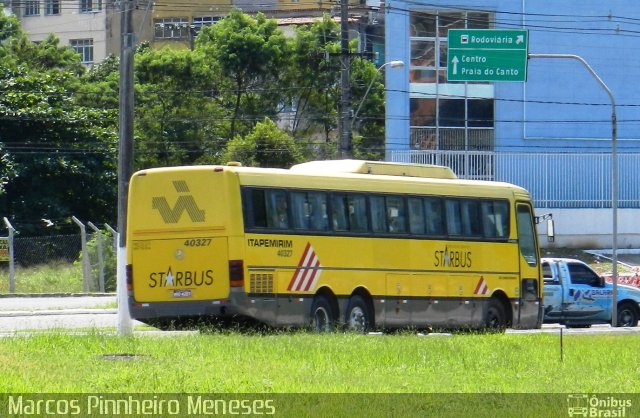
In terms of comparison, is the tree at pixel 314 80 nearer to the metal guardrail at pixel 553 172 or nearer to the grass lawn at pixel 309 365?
the metal guardrail at pixel 553 172

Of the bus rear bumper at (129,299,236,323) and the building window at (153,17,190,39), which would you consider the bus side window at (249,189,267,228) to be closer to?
the bus rear bumper at (129,299,236,323)

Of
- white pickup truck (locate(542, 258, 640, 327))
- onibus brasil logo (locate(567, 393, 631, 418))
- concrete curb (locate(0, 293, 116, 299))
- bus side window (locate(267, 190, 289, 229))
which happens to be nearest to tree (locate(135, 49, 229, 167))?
concrete curb (locate(0, 293, 116, 299))

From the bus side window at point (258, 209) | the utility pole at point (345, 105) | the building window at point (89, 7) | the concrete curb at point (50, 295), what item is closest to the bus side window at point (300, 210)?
the bus side window at point (258, 209)

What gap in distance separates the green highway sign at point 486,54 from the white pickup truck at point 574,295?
9.23 m

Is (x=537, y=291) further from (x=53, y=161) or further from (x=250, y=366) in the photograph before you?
(x=53, y=161)

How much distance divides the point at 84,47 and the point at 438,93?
36509 millimetres

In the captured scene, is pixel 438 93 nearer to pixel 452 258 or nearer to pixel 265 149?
pixel 265 149

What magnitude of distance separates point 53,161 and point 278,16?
37.0 metres

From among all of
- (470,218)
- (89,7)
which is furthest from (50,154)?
(89,7)

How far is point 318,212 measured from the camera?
22766 mm

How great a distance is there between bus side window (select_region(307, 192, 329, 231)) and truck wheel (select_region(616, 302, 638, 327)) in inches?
472

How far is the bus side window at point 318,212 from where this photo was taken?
2264 centimetres

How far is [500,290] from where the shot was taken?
2645cm

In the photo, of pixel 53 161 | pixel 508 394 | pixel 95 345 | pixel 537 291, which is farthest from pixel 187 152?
pixel 508 394
